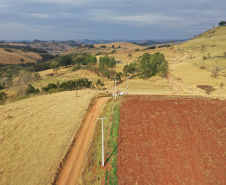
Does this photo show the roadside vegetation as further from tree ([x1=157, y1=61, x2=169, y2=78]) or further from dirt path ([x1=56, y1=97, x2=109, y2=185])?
tree ([x1=157, y1=61, x2=169, y2=78])

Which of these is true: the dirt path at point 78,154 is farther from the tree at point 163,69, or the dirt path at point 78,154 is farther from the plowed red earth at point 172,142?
the tree at point 163,69

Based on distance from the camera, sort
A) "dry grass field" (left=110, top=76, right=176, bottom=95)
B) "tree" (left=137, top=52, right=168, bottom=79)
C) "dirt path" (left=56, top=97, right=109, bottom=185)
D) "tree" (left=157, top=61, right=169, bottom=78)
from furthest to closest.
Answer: "tree" (left=137, top=52, right=168, bottom=79)
"tree" (left=157, top=61, right=169, bottom=78)
"dry grass field" (left=110, top=76, right=176, bottom=95)
"dirt path" (left=56, top=97, right=109, bottom=185)

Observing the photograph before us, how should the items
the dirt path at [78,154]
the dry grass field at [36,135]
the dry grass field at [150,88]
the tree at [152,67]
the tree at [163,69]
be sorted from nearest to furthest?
the dirt path at [78,154] → the dry grass field at [36,135] → the dry grass field at [150,88] → the tree at [163,69] → the tree at [152,67]

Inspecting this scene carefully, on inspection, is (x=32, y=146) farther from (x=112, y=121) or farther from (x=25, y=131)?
(x=112, y=121)

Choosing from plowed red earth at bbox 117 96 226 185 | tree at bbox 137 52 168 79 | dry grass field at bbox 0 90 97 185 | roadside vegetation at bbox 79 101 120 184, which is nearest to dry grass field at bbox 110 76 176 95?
tree at bbox 137 52 168 79

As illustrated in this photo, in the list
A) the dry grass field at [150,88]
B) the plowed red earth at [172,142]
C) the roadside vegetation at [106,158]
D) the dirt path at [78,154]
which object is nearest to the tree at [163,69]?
the dry grass field at [150,88]

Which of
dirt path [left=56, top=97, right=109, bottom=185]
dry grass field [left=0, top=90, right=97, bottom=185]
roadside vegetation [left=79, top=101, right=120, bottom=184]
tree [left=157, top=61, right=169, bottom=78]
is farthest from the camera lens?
tree [left=157, top=61, right=169, bottom=78]
